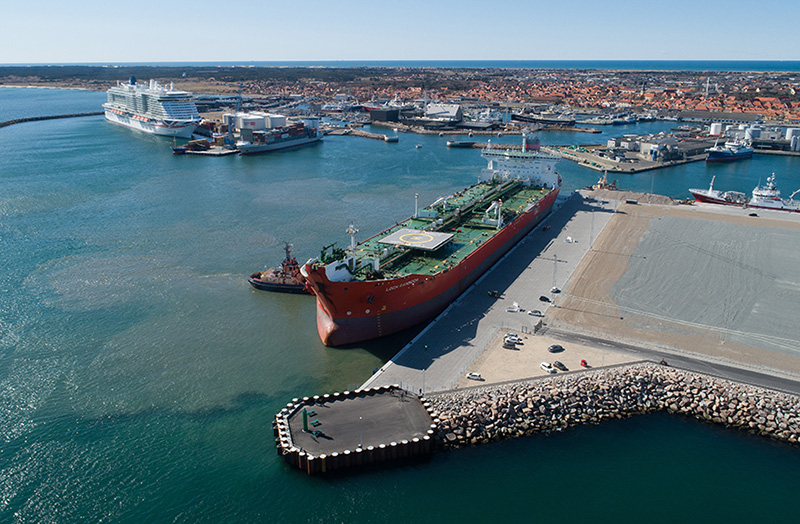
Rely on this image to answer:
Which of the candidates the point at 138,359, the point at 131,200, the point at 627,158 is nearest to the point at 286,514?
the point at 138,359

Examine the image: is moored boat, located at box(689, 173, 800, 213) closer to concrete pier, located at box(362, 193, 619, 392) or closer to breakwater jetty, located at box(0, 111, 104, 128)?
concrete pier, located at box(362, 193, 619, 392)

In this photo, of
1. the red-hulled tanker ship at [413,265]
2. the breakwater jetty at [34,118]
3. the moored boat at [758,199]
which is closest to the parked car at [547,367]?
the red-hulled tanker ship at [413,265]

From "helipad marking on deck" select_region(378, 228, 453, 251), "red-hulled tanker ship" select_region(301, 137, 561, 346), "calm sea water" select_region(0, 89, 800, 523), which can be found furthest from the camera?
"helipad marking on deck" select_region(378, 228, 453, 251)

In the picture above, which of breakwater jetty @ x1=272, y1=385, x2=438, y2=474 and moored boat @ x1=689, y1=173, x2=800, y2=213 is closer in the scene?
breakwater jetty @ x1=272, y1=385, x2=438, y2=474

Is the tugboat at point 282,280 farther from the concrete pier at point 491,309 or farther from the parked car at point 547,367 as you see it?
the parked car at point 547,367

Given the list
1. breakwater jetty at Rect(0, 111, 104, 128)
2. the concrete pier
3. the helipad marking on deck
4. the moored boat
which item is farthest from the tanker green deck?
breakwater jetty at Rect(0, 111, 104, 128)
